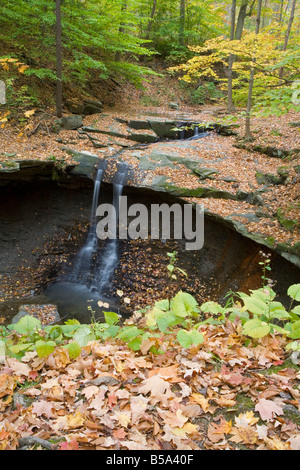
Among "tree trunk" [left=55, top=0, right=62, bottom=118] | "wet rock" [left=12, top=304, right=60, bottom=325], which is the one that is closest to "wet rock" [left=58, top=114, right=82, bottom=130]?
"tree trunk" [left=55, top=0, right=62, bottom=118]

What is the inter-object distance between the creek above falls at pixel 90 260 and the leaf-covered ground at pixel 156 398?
5.36m

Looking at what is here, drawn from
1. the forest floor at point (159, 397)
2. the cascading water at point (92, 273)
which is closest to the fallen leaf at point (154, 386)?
the forest floor at point (159, 397)

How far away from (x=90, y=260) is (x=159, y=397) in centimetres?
820

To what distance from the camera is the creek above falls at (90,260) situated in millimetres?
8078

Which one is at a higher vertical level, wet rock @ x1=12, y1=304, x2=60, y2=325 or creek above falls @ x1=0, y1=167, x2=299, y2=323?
creek above falls @ x1=0, y1=167, x2=299, y2=323

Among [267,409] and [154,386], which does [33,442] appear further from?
[267,409]

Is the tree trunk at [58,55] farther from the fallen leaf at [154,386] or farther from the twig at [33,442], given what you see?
the twig at [33,442]

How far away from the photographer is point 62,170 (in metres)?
9.60

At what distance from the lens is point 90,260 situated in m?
9.89

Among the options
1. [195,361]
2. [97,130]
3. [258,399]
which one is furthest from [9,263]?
[258,399]

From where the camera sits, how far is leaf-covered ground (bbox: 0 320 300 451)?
170 centimetres

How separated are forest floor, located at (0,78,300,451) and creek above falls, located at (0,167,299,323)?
5288mm

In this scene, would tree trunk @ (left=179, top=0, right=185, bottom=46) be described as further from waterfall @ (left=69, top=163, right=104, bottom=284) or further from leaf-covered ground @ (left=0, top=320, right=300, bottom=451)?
leaf-covered ground @ (left=0, top=320, right=300, bottom=451)

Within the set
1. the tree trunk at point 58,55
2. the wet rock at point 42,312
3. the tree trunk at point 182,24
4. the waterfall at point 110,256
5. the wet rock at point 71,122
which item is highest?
the tree trunk at point 182,24
